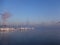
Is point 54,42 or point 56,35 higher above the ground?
point 56,35

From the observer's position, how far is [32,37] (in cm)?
130

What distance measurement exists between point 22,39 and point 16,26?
0.92 ft

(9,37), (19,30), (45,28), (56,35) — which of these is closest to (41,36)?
(45,28)

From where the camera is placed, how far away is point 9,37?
4.34ft

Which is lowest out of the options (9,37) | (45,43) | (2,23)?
(45,43)

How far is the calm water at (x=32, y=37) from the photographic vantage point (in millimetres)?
1293

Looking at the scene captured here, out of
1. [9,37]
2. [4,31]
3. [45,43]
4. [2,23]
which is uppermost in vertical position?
[2,23]

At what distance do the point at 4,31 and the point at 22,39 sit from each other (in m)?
0.38

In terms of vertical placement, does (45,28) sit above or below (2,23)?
below

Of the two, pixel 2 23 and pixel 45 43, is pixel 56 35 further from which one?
pixel 2 23

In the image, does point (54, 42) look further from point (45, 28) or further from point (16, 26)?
point (16, 26)

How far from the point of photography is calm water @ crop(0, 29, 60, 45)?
1293mm

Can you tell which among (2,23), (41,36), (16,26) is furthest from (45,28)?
(2,23)

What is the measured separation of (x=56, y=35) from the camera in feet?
4.21
